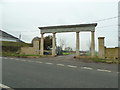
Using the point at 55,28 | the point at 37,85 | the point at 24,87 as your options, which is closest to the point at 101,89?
the point at 37,85

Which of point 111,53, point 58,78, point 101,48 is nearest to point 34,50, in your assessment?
point 101,48

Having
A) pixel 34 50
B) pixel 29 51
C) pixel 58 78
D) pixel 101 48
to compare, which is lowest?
pixel 58 78

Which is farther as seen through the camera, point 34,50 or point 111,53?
point 34,50

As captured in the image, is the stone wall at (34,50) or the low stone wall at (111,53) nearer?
the low stone wall at (111,53)

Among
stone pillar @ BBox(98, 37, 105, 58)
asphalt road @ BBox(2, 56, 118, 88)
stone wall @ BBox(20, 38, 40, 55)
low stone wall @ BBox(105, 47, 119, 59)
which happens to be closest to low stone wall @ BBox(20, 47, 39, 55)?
stone wall @ BBox(20, 38, 40, 55)

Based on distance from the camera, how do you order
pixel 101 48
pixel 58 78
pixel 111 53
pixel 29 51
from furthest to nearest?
pixel 29 51 < pixel 101 48 < pixel 111 53 < pixel 58 78

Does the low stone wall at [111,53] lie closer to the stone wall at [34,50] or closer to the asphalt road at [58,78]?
the asphalt road at [58,78]

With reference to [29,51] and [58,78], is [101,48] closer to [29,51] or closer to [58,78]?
[29,51]

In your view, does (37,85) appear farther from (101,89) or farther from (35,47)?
(35,47)

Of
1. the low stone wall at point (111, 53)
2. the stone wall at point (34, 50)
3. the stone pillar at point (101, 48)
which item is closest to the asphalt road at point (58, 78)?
the low stone wall at point (111, 53)

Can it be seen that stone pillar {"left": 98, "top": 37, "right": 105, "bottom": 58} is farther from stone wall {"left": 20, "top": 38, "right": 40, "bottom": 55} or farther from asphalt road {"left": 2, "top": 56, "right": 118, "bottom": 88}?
stone wall {"left": 20, "top": 38, "right": 40, "bottom": 55}

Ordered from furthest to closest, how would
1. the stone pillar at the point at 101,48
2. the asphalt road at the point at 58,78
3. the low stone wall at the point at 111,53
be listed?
the stone pillar at the point at 101,48 → the low stone wall at the point at 111,53 → the asphalt road at the point at 58,78

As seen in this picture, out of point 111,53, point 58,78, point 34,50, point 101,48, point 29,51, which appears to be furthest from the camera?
point 29,51

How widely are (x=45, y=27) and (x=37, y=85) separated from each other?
21160mm
